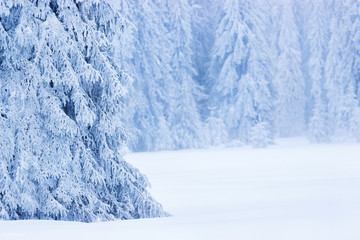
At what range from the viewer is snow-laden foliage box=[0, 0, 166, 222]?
24.5 feet

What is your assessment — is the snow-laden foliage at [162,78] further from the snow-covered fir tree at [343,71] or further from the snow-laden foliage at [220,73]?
the snow-covered fir tree at [343,71]

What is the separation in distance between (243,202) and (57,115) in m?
5.72

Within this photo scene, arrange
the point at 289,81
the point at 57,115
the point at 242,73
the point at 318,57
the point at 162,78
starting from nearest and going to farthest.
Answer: the point at 57,115, the point at 162,78, the point at 242,73, the point at 318,57, the point at 289,81

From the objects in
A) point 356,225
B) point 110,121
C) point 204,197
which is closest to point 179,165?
point 204,197

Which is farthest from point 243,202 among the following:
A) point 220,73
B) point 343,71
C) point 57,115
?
point 343,71

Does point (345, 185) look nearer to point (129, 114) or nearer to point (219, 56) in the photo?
point (129, 114)

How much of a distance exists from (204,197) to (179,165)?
27.0 ft

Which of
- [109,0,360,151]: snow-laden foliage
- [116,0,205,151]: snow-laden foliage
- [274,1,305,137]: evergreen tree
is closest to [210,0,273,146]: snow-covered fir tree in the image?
[109,0,360,151]: snow-laden foliage

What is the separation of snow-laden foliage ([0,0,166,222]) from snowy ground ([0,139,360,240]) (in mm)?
780

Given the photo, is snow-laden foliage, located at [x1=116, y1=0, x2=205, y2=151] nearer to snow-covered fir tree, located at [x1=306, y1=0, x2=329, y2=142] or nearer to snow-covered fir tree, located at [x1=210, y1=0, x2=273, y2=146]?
snow-covered fir tree, located at [x1=210, y1=0, x2=273, y2=146]

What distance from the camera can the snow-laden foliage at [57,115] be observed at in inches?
294

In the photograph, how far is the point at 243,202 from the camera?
39.8ft

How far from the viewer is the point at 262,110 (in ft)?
110

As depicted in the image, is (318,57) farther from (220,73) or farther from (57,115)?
(57,115)
